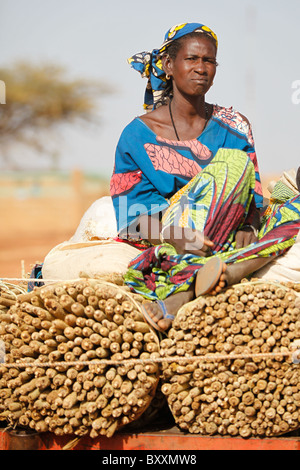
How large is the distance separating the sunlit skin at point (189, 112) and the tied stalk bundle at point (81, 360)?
0.32 meters

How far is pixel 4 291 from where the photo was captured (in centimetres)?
311

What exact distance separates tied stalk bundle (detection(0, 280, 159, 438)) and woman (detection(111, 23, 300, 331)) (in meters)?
0.16

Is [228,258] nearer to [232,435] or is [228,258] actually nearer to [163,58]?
[232,435]

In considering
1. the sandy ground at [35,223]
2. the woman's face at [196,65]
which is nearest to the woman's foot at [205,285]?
the woman's face at [196,65]

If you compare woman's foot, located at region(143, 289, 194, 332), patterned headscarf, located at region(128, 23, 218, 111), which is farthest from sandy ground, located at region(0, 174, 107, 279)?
woman's foot, located at region(143, 289, 194, 332)

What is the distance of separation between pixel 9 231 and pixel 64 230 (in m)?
1.48

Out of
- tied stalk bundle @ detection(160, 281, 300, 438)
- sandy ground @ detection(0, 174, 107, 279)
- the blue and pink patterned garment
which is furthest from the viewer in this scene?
sandy ground @ detection(0, 174, 107, 279)

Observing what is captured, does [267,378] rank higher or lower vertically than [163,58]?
lower

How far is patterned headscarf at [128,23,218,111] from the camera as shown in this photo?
11.4 ft

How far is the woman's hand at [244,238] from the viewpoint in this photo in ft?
10.0

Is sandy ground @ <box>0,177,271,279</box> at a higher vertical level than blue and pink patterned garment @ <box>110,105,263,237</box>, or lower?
lower

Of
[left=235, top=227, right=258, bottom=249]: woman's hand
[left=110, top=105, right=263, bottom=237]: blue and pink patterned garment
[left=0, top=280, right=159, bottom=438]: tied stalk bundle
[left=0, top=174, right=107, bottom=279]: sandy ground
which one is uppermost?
[left=110, top=105, right=263, bottom=237]: blue and pink patterned garment

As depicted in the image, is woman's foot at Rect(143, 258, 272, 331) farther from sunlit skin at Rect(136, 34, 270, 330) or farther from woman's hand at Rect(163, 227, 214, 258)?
woman's hand at Rect(163, 227, 214, 258)
